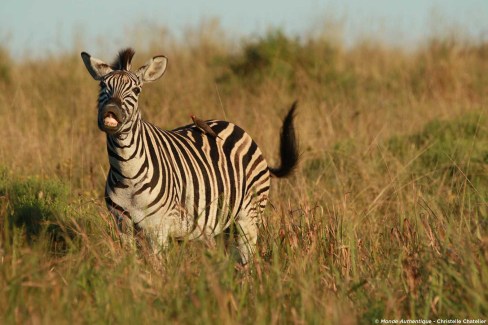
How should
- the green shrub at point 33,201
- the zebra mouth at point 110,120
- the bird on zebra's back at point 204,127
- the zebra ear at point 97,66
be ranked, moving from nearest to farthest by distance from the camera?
the zebra mouth at point 110,120 → the zebra ear at point 97,66 → the green shrub at point 33,201 → the bird on zebra's back at point 204,127

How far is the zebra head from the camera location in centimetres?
504

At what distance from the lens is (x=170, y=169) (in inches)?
221

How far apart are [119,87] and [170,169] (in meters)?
0.66

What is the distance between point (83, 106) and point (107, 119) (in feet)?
20.5

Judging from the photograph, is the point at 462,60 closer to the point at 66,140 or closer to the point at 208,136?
the point at 66,140

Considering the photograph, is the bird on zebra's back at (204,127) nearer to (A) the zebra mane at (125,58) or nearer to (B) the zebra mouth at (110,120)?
(A) the zebra mane at (125,58)

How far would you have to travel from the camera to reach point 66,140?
897 centimetres

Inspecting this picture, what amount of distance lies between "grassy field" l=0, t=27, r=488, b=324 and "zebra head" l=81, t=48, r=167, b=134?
49 cm

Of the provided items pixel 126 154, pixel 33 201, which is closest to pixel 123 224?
pixel 126 154

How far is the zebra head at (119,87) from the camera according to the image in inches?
198

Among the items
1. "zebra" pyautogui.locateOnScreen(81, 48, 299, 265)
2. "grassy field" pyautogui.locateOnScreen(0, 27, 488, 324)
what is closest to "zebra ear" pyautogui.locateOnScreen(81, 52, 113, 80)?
"zebra" pyautogui.locateOnScreen(81, 48, 299, 265)

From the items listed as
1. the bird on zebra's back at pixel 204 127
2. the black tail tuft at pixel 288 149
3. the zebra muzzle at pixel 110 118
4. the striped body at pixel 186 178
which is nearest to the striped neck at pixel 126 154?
the striped body at pixel 186 178

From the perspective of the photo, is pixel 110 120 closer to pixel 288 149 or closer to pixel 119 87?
pixel 119 87

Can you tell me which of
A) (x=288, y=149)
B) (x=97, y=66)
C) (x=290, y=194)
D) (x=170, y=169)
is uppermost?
(x=97, y=66)
